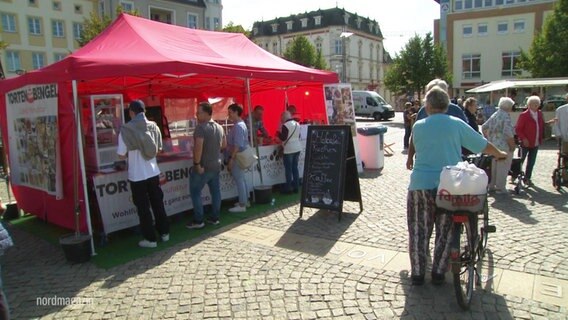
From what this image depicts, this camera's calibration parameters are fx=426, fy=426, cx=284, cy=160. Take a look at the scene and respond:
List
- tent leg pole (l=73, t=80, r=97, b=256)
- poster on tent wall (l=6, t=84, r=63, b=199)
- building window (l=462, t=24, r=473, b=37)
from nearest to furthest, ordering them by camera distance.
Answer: tent leg pole (l=73, t=80, r=97, b=256) < poster on tent wall (l=6, t=84, r=63, b=199) < building window (l=462, t=24, r=473, b=37)

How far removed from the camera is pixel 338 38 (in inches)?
2525

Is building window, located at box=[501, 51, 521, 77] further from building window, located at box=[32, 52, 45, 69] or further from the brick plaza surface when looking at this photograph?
building window, located at box=[32, 52, 45, 69]

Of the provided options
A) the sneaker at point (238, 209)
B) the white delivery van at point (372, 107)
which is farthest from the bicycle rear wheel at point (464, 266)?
the white delivery van at point (372, 107)

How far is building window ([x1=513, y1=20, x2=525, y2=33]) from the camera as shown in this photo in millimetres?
42906

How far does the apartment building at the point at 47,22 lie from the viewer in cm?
3525

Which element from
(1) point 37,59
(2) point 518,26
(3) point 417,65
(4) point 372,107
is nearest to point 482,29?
(2) point 518,26

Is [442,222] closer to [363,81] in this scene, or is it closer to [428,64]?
[428,64]

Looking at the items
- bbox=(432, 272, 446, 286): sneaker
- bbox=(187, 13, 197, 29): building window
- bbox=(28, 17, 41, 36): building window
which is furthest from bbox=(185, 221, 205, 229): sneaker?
bbox=(187, 13, 197, 29): building window

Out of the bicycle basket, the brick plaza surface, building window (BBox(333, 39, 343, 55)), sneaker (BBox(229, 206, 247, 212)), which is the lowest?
the brick plaza surface

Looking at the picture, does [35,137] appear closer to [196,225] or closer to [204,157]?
[204,157]

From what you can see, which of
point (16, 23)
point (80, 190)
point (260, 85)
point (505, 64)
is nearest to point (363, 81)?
point (505, 64)

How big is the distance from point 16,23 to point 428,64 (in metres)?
33.4

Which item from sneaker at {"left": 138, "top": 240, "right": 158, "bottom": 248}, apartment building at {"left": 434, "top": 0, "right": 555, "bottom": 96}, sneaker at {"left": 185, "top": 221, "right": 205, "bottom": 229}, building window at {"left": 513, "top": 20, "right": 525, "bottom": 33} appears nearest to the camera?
sneaker at {"left": 138, "top": 240, "right": 158, "bottom": 248}

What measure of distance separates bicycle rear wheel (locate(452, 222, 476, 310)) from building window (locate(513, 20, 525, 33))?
155 ft
